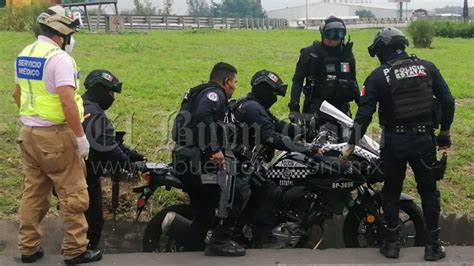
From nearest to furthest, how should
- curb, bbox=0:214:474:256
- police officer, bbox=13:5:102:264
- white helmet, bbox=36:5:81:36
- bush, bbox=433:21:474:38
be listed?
police officer, bbox=13:5:102:264
white helmet, bbox=36:5:81:36
curb, bbox=0:214:474:256
bush, bbox=433:21:474:38

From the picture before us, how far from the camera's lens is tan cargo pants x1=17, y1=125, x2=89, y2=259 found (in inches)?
169

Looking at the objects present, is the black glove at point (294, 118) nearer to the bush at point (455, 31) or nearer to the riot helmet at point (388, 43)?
the riot helmet at point (388, 43)

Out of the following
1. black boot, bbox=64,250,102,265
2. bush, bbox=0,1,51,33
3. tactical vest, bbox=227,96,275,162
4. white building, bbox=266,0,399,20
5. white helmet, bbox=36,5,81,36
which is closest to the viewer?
white helmet, bbox=36,5,81,36

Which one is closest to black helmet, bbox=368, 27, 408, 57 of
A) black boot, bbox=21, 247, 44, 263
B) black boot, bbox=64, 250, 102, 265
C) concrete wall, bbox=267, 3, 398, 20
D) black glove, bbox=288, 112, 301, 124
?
black glove, bbox=288, 112, 301, 124

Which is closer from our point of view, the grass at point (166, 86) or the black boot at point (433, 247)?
the black boot at point (433, 247)

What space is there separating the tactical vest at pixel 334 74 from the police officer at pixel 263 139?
1.34m

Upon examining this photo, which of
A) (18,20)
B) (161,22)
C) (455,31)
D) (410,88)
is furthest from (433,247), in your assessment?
(161,22)

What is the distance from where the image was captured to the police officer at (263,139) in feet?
16.4

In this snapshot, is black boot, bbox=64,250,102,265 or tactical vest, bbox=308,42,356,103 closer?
black boot, bbox=64,250,102,265

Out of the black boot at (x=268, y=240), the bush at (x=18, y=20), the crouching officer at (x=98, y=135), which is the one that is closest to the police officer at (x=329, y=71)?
the black boot at (x=268, y=240)

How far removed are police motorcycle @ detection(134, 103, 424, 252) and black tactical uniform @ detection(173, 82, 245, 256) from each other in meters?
0.17

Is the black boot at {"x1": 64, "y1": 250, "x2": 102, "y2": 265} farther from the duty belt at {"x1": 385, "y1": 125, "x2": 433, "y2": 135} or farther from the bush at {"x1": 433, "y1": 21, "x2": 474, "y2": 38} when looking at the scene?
the bush at {"x1": 433, "y1": 21, "x2": 474, "y2": 38}

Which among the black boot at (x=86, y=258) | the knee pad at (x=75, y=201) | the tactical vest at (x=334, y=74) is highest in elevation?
the tactical vest at (x=334, y=74)

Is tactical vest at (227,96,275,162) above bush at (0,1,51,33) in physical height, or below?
below
